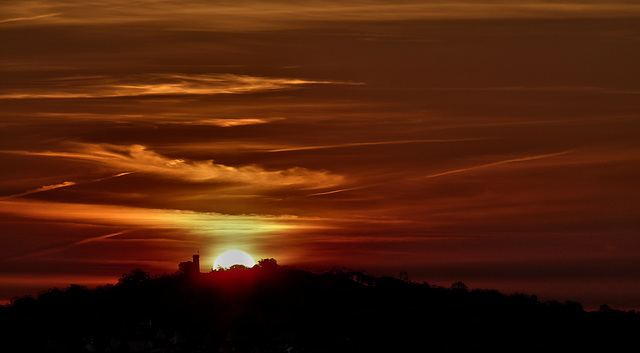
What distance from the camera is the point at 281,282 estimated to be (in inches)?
4478

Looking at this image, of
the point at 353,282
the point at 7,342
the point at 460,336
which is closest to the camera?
the point at 7,342

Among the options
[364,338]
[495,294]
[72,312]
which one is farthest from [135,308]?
[495,294]

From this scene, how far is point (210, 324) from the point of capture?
338 feet

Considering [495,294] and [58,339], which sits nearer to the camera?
[58,339]

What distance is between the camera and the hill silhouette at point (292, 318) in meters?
102

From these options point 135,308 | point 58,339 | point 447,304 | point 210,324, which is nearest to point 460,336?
point 447,304

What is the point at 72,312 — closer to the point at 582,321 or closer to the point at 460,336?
the point at 460,336

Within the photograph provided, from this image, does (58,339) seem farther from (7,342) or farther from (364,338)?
(364,338)

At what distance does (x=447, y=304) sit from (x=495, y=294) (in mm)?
8856

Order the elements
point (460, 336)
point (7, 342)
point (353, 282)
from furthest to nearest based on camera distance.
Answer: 1. point (353, 282)
2. point (460, 336)
3. point (7, 342)

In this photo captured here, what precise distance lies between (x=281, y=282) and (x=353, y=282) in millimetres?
10651

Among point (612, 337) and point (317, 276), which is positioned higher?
point (317, 276)

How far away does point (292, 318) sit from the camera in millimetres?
107812

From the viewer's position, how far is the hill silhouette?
102 metres
